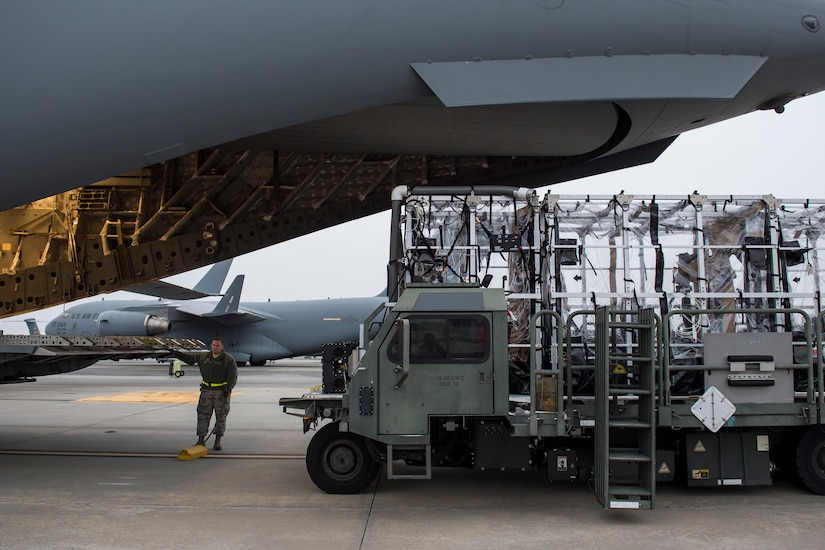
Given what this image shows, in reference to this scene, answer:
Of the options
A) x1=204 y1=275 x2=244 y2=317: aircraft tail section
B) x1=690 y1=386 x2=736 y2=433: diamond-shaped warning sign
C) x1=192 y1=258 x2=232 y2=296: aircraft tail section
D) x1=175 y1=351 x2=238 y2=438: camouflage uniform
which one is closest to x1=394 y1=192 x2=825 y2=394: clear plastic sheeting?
x1=690 y1=386 x2=736 y2=433: diamond-shaped warning sign

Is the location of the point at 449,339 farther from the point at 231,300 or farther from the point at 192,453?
the point at 231,300

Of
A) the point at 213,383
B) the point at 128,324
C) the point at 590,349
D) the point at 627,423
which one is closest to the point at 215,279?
the point at 128,324

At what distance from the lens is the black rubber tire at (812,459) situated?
23.0ft

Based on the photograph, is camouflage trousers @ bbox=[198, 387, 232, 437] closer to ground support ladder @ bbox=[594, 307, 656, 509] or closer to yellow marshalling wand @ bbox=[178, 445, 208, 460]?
yellow marshalling wand @ bbox=[178, 445, 208, 460]

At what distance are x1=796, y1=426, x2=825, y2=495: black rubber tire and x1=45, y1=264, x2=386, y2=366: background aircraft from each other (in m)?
29.8

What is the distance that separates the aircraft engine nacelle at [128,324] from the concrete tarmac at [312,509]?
25.7 meters

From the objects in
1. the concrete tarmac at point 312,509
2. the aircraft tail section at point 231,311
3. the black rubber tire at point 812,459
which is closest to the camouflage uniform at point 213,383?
the concrete tarmac at point 312,509

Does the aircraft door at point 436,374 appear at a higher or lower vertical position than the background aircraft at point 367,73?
lower

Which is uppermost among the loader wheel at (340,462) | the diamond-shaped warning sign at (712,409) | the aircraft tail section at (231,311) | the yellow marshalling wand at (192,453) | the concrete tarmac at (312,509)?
the aircraft tail section at (231,311)

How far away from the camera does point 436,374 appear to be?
6.50 m

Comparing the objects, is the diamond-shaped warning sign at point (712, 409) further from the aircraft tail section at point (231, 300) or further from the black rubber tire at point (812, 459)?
the aircraft tail section at point (231, 300)

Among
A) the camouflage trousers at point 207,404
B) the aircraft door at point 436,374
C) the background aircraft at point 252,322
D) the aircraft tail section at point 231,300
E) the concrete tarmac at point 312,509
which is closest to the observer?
the concrete tarmac at point 312,509

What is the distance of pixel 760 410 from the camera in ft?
21.8

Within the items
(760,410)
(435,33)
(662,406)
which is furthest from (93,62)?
(760,410)
